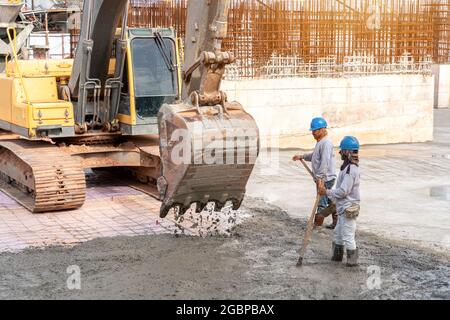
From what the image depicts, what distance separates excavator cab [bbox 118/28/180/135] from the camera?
10664 mm

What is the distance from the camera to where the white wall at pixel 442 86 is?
80.7ft

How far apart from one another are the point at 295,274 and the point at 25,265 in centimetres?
275

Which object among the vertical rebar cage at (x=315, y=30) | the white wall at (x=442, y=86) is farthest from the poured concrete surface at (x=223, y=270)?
the white wall at (x=442, y=86)

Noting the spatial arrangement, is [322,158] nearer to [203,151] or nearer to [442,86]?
[203,151]

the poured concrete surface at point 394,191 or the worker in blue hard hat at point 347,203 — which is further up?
the worker in blue hard hat at point 347,203

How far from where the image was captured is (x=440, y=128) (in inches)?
792

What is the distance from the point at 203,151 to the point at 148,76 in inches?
161

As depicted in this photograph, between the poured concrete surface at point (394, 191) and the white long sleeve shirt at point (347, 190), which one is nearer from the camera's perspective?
the white long sleeve shirt at point (347, 190)

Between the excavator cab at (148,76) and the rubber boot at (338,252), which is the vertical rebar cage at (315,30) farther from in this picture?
the rubber boot at (338,252)

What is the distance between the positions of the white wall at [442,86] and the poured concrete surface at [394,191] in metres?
9.05

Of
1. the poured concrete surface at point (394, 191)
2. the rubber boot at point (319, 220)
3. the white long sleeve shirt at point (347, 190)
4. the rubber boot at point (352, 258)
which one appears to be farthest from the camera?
the poured concrete surface at point (394, 191)

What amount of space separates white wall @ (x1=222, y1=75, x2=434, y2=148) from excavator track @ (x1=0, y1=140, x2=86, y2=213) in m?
5.18

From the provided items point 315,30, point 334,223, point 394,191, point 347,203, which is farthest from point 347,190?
point 315,30

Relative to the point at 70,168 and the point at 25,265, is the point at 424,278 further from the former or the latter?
the point at 70,168
